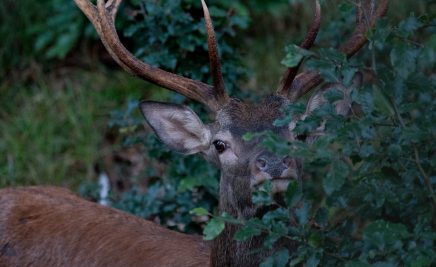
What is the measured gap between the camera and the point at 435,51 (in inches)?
138

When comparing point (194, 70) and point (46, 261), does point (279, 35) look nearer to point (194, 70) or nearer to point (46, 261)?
point (194, 70)

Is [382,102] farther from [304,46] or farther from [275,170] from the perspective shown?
[304,46]

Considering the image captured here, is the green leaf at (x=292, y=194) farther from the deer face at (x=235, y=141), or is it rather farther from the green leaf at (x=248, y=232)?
the deer face at (x=235, y=141)

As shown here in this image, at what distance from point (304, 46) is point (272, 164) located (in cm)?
71

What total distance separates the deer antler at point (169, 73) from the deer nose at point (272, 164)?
62cm

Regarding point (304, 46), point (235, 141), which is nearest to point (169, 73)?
point (235, 141)

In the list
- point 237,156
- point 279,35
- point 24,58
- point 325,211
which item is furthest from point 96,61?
point 325,211

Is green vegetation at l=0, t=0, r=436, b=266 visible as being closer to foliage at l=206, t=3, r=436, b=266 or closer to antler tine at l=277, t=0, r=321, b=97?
foliage at l=206, t=3, r=436, b=266

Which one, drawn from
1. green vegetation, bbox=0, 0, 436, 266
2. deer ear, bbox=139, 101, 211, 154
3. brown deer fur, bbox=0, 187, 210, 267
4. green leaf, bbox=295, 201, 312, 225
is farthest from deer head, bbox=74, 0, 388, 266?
green leaf, bbox=295, 201, 312, 225

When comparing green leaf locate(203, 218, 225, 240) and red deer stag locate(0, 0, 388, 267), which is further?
red deer stag locate(0, 0, 388, 267)

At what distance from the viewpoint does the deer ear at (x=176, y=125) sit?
5.46 metres

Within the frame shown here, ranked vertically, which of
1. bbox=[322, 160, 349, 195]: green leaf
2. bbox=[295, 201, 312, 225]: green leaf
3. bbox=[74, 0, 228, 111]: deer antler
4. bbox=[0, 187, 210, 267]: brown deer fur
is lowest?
bbox=[0, 187, 210, 267]: brown deer fur

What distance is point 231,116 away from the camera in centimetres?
511

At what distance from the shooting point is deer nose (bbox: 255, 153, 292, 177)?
15.1ft
